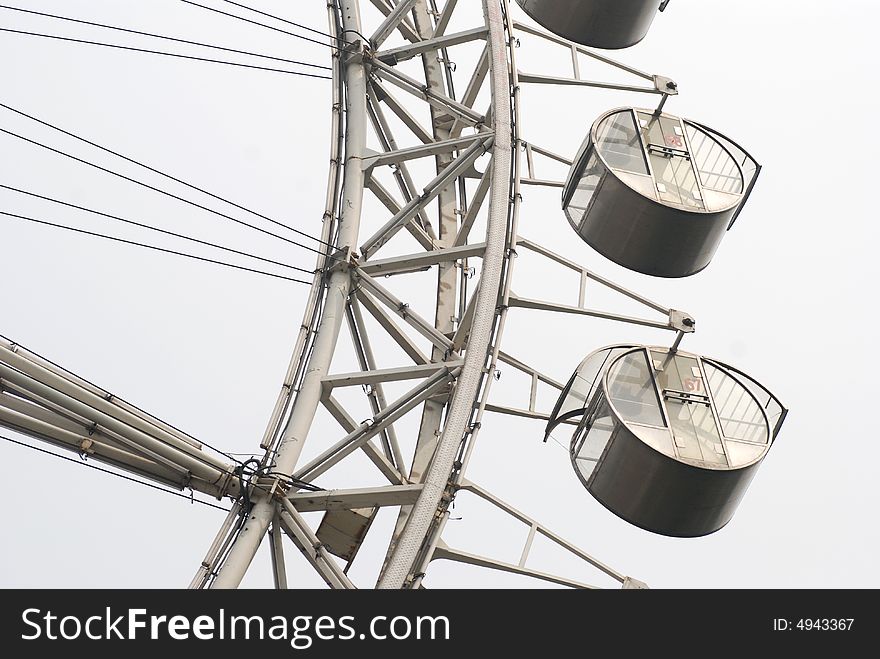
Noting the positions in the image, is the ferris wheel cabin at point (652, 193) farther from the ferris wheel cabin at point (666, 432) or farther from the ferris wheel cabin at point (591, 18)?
the ferris wheel cabin at point (591, 18)

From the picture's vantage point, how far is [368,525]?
41.2 ft

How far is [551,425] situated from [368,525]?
2.32 m

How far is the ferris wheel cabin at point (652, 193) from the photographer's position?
14.3m

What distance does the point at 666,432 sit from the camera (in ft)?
41.6

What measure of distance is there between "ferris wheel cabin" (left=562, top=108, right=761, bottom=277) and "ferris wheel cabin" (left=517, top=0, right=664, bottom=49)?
1.57 meters

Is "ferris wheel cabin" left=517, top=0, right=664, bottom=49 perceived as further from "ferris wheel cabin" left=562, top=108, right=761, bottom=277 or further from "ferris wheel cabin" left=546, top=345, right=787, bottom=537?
"ferris wheel cabin" left=546, top=345, right=787, bottom=537

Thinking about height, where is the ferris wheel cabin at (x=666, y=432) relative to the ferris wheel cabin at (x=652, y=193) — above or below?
below

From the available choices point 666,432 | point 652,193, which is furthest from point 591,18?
point 666,432

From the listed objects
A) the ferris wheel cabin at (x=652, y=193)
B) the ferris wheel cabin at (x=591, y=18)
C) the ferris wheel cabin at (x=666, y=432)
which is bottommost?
the ferris wheel cabin at (x=666, y=432)

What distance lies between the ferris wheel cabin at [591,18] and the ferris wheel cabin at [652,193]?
157cm

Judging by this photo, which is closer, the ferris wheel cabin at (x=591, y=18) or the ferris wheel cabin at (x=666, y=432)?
the ferris wheel cabin at (x=666, y=432)

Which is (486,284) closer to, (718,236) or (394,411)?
(394,411)

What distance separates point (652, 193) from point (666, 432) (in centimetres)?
292

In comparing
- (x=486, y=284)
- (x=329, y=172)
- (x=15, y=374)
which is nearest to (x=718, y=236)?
(x=486, y=284)
